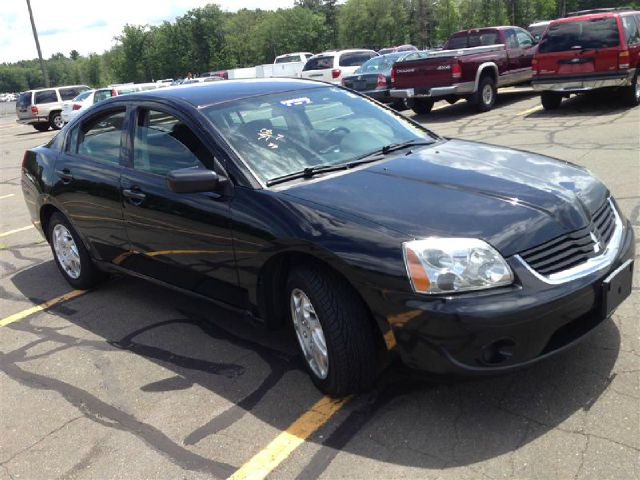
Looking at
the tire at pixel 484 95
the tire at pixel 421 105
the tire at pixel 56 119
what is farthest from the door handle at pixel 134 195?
the tire at pixel 56 119

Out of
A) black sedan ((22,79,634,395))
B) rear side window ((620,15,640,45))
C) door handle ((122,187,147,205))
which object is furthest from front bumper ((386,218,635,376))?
rear side window ((620,15,640,45))

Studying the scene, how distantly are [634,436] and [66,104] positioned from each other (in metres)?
24.0

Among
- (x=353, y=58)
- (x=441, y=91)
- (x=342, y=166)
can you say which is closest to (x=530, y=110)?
(x=441, y=91)

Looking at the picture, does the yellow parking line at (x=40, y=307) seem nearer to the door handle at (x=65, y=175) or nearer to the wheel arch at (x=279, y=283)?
the door handle at (x=65, y=175)

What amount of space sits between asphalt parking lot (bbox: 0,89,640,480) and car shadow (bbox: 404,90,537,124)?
33.6 feet

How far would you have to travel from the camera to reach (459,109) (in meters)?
15.3

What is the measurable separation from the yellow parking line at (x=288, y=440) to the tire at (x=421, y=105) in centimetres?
1292

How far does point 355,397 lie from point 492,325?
3.13 feet

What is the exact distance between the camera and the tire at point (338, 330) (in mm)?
3018

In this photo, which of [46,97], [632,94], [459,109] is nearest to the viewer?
[632,94]

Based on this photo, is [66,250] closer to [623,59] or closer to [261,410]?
[261,410]

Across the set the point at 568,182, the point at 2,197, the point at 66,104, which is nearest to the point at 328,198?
the point at 568,182

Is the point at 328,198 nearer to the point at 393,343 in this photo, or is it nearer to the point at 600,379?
the point at 393,343

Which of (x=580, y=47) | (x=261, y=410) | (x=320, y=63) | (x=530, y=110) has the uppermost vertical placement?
(x=320, y=63)
